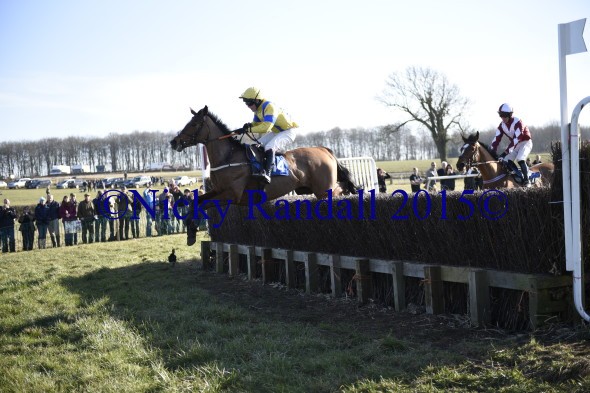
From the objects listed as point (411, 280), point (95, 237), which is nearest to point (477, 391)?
point (411, 280)

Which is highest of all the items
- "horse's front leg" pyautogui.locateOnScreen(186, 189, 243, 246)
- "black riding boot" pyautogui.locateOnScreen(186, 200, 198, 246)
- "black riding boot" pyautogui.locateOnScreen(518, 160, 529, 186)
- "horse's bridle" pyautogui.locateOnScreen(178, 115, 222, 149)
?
"horse's bridle" pyautogui.locateOnScreen(178, 115, 222, 149)

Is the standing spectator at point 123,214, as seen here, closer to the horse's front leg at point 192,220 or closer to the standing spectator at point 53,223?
the standing spectator at point 53,223

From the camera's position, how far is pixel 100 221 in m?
19.5

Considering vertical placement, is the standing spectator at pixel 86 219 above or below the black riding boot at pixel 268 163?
below

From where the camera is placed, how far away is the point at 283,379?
4.21 meters

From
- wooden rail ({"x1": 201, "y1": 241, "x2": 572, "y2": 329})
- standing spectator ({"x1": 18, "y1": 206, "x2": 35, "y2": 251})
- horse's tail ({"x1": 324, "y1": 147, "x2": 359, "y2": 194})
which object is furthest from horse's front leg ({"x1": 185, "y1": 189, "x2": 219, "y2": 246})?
standing spectator ({"x1": 18, "y1": 206, "x2": 35, "y2": 251})

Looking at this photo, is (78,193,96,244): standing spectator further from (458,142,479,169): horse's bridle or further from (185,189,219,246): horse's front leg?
(458,142,479,169): horse's bridle

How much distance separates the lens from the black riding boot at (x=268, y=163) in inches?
363

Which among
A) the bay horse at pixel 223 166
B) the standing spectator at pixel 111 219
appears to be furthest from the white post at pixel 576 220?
the standing spectator at pixel 111 219

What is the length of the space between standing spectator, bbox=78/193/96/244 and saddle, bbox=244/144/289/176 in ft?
38.6

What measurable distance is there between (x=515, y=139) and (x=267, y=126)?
4.46m

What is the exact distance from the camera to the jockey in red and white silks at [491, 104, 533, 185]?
9922 millimetres

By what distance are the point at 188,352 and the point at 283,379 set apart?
1.09m

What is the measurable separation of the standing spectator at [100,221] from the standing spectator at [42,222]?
1591 mm
